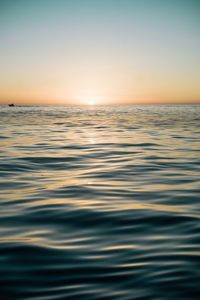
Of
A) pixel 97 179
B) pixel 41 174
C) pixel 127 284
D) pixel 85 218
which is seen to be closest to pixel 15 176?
pixel 41 174

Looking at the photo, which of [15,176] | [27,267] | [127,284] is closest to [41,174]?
[15,176]

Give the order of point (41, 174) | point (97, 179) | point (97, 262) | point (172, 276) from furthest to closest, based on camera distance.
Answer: point (41, 174), point (97, 179), point (97, 262), point (172, 276)

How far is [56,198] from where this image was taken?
7281 millimetres

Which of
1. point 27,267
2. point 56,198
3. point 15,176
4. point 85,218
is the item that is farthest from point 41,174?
point 27,267

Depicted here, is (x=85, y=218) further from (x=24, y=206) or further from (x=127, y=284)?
(x=127, y=284)

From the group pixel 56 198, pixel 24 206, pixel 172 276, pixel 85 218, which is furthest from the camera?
pixel 56 198

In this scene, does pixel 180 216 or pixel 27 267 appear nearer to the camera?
pixel 27 267

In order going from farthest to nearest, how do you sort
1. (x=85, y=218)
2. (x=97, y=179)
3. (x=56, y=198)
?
1. (x=97, y=179)
2. (x=56, y=198)
3. (x=85, y=218)

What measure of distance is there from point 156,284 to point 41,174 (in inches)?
272

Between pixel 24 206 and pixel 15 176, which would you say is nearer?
pixel 24 206

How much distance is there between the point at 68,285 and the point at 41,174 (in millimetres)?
6668

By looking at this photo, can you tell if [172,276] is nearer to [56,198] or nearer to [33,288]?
[33,288]

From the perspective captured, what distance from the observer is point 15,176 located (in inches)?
381

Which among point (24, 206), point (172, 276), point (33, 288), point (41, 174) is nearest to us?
point (33, 288)
